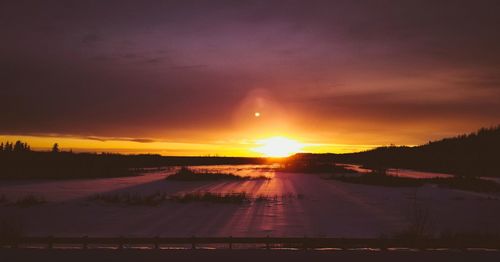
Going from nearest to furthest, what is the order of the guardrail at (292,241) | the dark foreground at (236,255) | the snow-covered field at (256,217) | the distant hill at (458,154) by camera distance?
the dark foreground at (236,255) < the guardrail at (292,241) < the snow-covered field at (256,217) < the distant hill at (458,154)

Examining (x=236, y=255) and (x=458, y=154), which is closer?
(x=236, y=255)

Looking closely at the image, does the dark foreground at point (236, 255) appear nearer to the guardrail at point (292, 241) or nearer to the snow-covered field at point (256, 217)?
the guardrail at point (292, 241)

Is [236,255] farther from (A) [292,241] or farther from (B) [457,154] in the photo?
(B) [457,154]

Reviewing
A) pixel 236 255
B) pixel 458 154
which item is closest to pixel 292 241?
pixel 236 255

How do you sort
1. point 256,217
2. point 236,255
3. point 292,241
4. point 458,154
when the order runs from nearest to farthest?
point 236,255 < point 292,241 < point 256,217 < point 458,154

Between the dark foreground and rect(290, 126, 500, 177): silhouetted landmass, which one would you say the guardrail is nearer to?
the dark foreground

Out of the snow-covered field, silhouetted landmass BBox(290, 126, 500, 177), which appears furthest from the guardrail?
silhouetted landmass BBox(290, 126, 500, 177)

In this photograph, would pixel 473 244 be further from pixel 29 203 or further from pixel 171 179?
pixel 171 179

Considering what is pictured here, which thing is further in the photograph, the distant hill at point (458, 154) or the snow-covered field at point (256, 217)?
the distant hill at point (458, 154)

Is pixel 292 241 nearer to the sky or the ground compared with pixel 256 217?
nearer to the sky

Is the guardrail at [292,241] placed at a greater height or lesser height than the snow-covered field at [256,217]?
greater

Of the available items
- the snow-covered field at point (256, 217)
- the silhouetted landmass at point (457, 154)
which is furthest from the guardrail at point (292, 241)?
the silhouetted landmass at point (457, 154)
